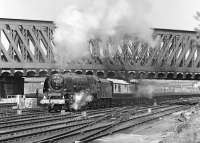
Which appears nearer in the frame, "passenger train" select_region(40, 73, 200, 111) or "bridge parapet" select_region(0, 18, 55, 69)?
"passenger train" select_region(40, 73, 200, 111)

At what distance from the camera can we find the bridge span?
183 ft

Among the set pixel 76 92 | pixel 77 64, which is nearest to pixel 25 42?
pixel 77 64

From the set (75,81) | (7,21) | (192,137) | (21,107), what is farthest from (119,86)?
(192,137)

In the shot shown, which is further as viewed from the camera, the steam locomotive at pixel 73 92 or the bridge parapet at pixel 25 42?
the bridge parapet at pixel 25 42

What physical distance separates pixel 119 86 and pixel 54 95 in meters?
17.7

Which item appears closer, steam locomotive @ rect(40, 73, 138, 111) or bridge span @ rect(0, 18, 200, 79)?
steam locomotive @ rect(40, 73, 138, 111)

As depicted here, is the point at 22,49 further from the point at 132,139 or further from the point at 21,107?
the point at 132,139

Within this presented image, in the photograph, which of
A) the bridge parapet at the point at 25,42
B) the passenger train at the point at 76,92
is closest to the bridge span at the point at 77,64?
the bridge parapet at the point at 25,42

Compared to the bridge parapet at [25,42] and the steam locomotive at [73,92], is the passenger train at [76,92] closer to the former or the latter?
the steam locomotive at [73,92]

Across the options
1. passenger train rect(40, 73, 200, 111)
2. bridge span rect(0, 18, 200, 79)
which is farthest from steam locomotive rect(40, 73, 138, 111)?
bridge span rect(0, 18, 200, 79)

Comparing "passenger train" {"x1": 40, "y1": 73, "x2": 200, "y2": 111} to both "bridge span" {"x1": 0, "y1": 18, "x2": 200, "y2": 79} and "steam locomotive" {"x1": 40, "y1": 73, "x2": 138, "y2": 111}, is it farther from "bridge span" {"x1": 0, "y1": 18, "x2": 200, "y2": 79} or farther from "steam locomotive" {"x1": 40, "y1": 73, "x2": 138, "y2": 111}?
"bridge span" {"x1": 0, "y1": 18, "x2": 200, "y2": 79}

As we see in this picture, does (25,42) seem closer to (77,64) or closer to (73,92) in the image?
(77,64)

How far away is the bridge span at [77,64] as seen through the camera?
183 feet

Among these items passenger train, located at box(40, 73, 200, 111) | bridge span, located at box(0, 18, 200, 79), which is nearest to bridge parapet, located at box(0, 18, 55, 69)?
bridge span, located at box(0, 18, 200, 79)
